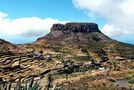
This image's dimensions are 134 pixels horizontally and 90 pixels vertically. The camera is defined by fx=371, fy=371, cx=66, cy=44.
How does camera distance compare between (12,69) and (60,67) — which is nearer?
(12,69)

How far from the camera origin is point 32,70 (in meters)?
128

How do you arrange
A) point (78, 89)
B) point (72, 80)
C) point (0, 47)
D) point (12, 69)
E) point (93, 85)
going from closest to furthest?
point (78, 89)
point (93, 85)
point (72, 80)
point (12, 69)
point (0, 47)

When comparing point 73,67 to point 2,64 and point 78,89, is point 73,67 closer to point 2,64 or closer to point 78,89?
point 2,64

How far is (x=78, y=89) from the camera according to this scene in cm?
7906

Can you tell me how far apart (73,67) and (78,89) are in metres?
76.4

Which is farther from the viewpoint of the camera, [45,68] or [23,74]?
[45,68]

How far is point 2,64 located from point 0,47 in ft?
88.3

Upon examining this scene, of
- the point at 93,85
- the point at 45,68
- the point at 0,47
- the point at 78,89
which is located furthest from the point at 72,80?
the point at 0,47

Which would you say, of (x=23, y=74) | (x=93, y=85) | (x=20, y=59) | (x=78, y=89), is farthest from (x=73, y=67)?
(x=78, y=89)

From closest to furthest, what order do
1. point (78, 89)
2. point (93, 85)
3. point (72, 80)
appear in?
point (78, 89), point (93, 85), point (72, 80)

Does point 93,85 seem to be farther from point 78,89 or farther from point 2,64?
point 2,64

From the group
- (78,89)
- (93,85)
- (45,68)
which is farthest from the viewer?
(45,68)

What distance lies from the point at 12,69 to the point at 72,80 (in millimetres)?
20992

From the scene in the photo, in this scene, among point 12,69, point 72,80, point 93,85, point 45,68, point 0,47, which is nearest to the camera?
point 93,85
